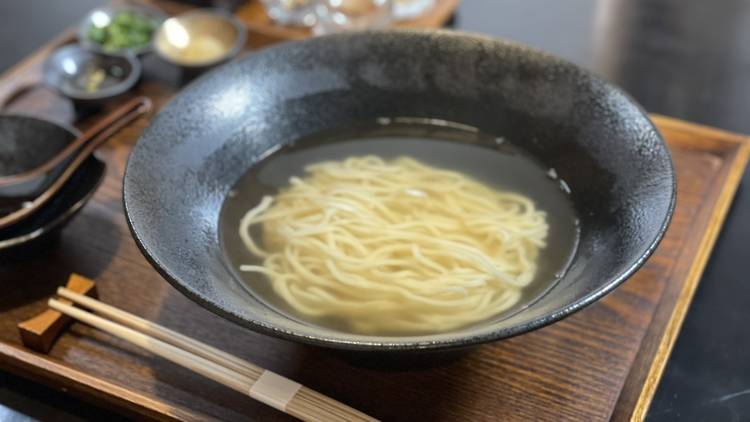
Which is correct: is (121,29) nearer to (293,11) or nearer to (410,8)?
(293,11)

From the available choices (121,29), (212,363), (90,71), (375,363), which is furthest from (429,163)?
(121,29)

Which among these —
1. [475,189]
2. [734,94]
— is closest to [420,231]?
[475,189]

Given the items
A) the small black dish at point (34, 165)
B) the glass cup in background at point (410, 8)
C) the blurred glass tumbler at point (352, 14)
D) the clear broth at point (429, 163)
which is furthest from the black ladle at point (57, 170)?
the glass cup in background at point (410, 8)

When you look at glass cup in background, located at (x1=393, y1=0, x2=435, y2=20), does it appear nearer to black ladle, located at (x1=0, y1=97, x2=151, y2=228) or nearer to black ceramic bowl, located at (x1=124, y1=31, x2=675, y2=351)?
black ceramic bowl, located at (x1=124, y1=31, x2=675, y2=351)

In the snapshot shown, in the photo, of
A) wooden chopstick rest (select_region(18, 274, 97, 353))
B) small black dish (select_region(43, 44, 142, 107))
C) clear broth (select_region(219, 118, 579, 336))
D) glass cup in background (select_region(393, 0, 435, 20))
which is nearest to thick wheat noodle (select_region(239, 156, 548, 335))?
clear broth (select_region(219, 118, 579, 336))

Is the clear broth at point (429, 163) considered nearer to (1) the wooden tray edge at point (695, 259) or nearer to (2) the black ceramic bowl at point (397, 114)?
(2) the black ceramic bowl at point (397, 114)

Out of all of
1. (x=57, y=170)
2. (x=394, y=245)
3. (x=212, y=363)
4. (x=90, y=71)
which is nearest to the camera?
(x=212, y=363)

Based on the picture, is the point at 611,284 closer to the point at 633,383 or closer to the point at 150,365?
the point at 633,383
